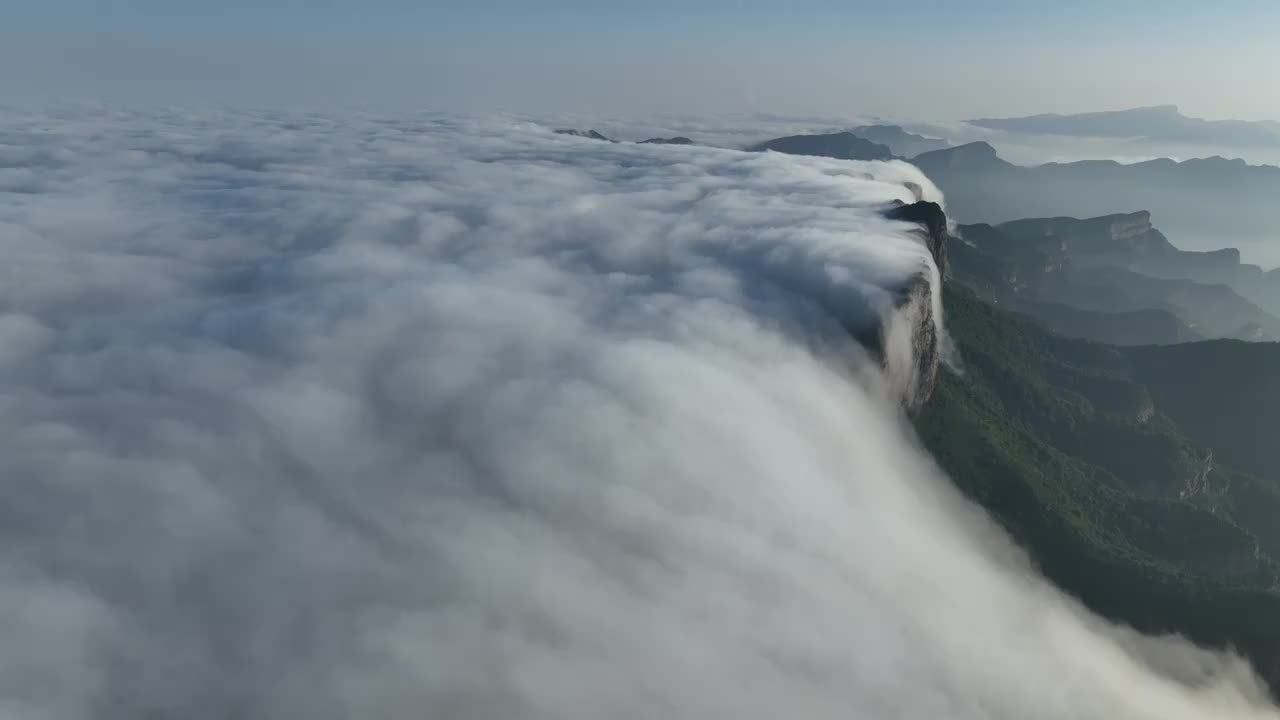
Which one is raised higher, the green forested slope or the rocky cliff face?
the rocky cliff face

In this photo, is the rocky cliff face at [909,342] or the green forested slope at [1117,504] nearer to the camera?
the green forested slope at [1117,504]

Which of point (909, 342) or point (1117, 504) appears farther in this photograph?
point (1117, 504)

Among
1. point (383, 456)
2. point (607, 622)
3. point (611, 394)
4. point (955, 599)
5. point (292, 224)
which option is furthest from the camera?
point (292, 224)

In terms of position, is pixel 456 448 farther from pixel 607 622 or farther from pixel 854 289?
pixel 854 289

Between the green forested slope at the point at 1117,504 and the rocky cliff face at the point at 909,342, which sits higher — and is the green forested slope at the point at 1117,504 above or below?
below

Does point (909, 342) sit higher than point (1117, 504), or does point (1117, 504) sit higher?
point (909, 342)

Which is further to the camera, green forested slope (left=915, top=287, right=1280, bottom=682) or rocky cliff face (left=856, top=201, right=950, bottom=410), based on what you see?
rocky cliff face (left=856, top=201, right=950, bottom=410)

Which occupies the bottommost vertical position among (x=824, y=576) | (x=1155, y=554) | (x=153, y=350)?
(x=1155, y=554)

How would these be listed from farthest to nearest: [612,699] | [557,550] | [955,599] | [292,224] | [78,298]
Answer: [292,224], [78,298], [955,599], [557,550], [612,699]

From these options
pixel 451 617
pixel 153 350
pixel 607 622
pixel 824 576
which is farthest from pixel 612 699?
pixel 153 350

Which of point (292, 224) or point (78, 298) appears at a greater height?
point (292, 224)

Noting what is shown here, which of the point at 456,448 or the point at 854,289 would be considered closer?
the point at 456,448
